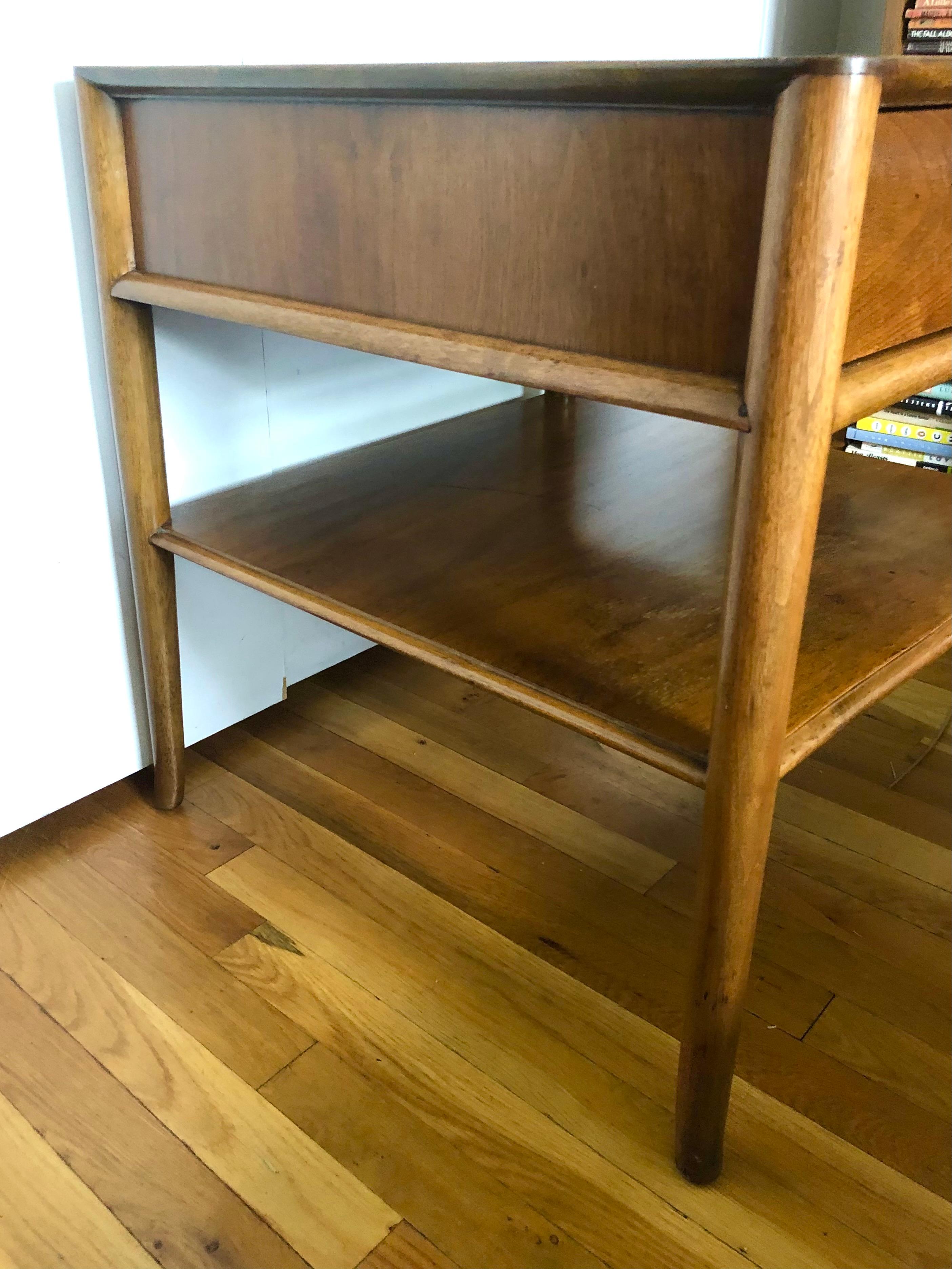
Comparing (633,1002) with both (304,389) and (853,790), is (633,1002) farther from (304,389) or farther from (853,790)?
(304,389)

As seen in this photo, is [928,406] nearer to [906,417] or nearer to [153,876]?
[906,417]

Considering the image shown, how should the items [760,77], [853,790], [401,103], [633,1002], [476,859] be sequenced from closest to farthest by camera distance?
[760,77], [401,103], [633,1002], [476,859], [853,790]

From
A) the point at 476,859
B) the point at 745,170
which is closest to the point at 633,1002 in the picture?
the point at 476,859

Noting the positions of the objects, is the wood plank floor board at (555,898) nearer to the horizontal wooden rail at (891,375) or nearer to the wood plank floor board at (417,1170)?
the wood plank floor board at (417,1170)

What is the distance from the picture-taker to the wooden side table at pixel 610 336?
50 cm

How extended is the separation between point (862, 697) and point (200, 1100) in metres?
0.56

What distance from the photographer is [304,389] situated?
1118 mm

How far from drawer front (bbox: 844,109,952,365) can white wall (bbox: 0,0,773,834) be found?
636mm

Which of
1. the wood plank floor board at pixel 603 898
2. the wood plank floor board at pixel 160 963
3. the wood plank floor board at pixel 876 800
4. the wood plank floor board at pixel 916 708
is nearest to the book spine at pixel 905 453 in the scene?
the wood plank floor board at pixel 916 708

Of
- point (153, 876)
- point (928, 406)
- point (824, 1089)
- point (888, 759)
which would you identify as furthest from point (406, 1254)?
point (928, 406)

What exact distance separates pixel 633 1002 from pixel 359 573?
422 millimetres

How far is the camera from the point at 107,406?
0.95 m

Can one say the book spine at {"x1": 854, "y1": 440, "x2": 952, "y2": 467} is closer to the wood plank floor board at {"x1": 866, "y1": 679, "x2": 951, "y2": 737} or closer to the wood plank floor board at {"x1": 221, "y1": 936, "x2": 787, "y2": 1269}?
the wood plank floor board at {"x1": 866, "y1": 679, "x2": 951, "y2": 737}

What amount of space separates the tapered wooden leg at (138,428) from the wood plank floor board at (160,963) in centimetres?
13
